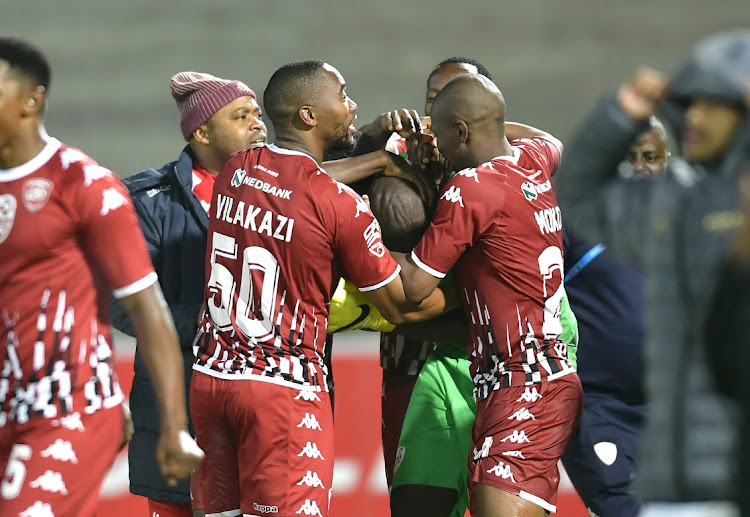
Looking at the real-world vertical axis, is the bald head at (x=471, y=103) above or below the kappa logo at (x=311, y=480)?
above

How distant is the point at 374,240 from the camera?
4105mm

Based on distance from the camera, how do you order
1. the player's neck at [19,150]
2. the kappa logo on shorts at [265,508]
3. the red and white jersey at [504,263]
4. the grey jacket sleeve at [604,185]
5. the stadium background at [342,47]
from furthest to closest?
the stadium background at [342,47], the red and white jersey at [504,263], the kappa logo on shorts at [265,508], the player's neck at [19,150], the grey jacket sleeve at [604,185]

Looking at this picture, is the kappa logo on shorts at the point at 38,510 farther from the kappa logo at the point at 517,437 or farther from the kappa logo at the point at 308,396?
the kappa logo at the point at 517,437

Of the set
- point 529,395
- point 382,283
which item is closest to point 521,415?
point 529,395

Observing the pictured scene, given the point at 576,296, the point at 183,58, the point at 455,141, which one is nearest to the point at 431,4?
the point at 183,58

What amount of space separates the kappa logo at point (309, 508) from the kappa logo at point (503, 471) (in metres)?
0.64

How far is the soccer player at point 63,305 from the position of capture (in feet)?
11.1

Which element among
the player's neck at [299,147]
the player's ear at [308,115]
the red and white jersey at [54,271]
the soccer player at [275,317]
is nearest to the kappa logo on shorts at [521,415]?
the soccer player at [275,317]

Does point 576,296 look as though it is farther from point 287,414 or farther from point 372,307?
point 287,414

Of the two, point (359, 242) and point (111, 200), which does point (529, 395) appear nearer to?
point (359, 242)

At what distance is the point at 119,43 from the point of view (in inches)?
452

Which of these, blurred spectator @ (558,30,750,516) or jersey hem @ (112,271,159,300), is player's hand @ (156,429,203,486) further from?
blurred spectator @ (558,30,750,516)

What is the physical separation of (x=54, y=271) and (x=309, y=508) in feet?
4.15

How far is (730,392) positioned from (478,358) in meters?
1.59
